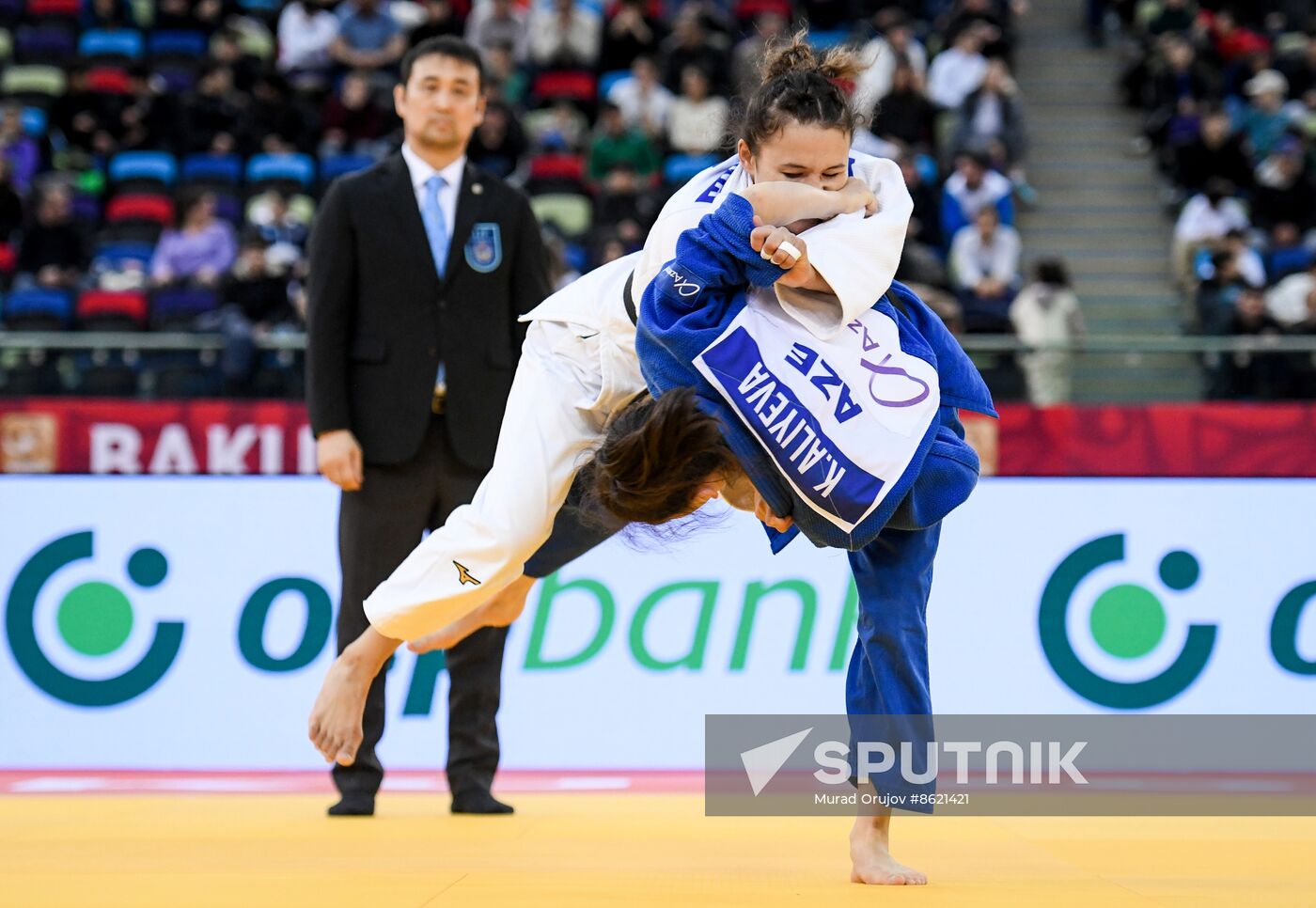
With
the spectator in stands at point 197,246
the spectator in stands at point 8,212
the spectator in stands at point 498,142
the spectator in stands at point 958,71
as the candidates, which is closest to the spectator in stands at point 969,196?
the spectator in stands at point 958,71

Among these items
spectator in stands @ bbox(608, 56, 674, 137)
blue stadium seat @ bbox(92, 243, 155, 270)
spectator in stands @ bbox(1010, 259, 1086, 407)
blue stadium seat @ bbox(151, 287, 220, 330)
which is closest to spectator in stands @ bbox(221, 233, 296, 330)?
blue stadium seat @ bbox(151, 287, 220, 330)

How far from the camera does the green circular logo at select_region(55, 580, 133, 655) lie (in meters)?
5.56

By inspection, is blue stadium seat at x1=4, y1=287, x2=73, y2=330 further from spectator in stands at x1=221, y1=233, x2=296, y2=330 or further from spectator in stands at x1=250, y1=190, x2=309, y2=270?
spectator in stands at x1=250, y1=190, x2=309, y2=270

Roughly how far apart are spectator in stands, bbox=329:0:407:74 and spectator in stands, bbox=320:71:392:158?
423 millimetres

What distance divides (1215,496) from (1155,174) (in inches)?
279

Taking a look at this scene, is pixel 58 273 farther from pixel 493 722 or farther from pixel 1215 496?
pixel 1215 496

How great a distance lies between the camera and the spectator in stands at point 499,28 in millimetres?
11922

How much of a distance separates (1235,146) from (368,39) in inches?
252

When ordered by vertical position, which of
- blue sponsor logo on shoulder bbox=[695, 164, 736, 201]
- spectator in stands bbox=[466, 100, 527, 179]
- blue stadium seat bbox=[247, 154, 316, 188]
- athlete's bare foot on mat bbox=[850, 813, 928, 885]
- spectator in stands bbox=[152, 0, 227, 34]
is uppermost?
spectator in stands bbox=[152, 0, 227, 34]

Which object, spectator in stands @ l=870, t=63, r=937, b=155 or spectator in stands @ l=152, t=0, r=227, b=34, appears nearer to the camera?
spectator in stands @ l=870, t=63, r=937, b=155

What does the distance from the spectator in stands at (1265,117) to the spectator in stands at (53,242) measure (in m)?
8.22

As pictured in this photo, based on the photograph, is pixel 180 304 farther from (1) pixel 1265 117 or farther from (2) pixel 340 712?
(1) pixel 1265 117

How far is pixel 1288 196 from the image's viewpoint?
10.9 metres

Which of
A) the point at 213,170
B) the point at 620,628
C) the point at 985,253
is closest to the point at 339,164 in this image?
the point at 213,170
